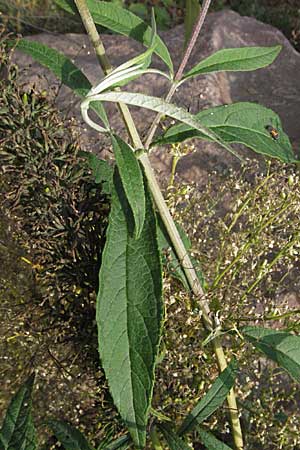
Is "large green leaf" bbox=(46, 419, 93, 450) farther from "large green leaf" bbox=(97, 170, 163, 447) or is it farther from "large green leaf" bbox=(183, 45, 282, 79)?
"large green leaf" bbox=(183, 45, 282, 79)

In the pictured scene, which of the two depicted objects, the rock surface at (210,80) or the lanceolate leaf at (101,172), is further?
the rock surface at (210,80)

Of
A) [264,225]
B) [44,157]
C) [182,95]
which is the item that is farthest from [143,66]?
[182,95]

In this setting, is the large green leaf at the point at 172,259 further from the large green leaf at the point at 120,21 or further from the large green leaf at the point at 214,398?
the large green leaf at the point at 120,21

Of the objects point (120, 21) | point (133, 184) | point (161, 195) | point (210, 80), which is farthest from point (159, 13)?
point (133, 184)

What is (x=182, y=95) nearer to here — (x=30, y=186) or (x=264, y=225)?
(x=264, y=225)

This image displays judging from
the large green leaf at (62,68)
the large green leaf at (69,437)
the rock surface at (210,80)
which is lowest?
the large green leaf at (69,437)

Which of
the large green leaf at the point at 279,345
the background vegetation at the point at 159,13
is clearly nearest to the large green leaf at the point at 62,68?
the large green leaf at the point at 279,345
